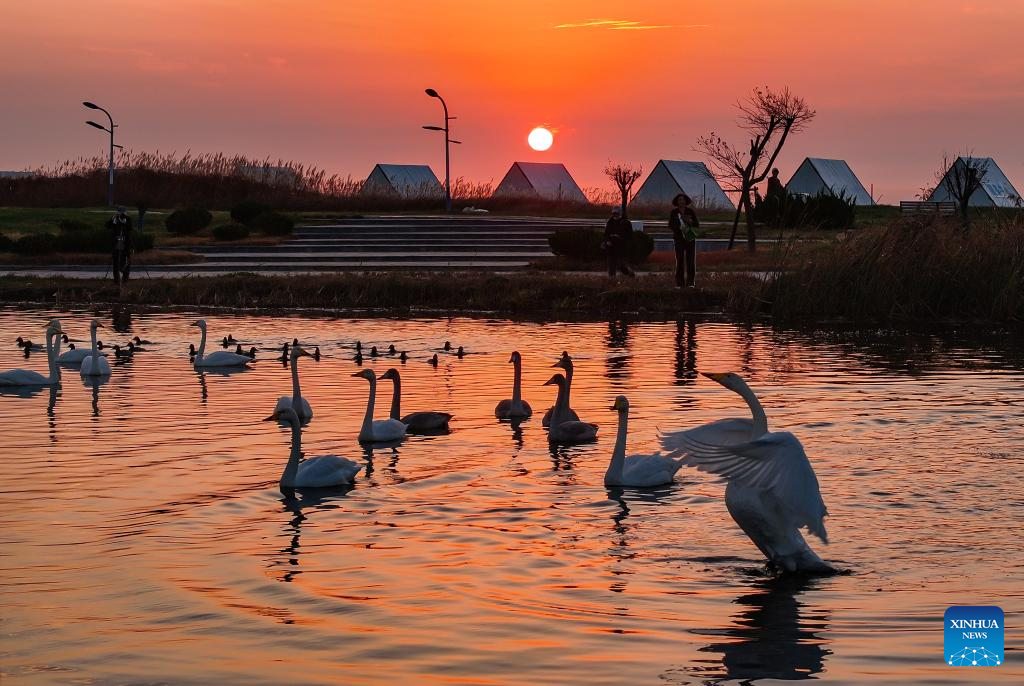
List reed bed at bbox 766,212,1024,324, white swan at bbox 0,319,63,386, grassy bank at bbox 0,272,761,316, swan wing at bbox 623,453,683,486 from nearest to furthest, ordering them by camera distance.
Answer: swan wing at bbox 623,453,683,486, white swan at bbox 0,319,63,386, reed bed at bbox 766,212,1024,324, grassy bank at bbox 0,272,761,316

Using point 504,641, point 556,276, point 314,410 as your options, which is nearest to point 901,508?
point 504,641

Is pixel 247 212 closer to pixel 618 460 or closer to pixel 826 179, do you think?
pixel 826 179

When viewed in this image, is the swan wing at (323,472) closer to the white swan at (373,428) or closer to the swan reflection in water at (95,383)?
the white swan at (373,428)

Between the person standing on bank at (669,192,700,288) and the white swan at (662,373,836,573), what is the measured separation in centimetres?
2031

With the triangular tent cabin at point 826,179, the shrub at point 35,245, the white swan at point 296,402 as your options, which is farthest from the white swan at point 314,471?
the triangular tent cabin at point 826,179

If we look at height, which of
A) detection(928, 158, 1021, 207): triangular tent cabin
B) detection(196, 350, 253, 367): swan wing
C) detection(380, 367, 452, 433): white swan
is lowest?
detection(380, 367, 452, 433): white swan

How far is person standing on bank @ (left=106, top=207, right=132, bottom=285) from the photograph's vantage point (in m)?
34.2

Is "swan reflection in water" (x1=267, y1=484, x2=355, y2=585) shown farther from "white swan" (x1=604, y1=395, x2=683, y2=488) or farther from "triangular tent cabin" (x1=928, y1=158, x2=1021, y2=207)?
"triangular tent cabin" (x1=928, y1=158, x2=1021, y2=207)

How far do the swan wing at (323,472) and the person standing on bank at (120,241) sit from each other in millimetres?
23466

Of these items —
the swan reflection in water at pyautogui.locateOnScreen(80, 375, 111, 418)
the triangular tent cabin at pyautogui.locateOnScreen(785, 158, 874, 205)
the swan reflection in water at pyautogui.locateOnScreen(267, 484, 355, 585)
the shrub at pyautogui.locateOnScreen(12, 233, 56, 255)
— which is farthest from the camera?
the triangular tent cabin at pyautogui.locateOnScreen(785, 158, 874, 205)

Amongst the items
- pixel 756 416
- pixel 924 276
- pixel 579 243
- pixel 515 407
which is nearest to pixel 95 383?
pixel 515 407

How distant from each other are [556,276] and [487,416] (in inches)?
698

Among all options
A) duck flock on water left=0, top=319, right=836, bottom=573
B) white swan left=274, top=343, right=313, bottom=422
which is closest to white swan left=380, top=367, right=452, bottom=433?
duck flock on water left=0, top=319, right=836, bottom=573

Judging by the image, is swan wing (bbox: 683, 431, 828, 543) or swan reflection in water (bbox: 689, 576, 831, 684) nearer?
swan reflection in water (bbox: 689, 576, 831, 684)
